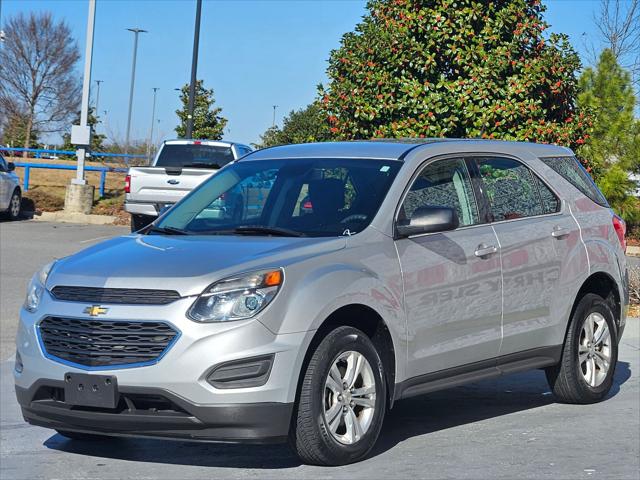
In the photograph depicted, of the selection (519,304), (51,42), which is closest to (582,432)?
(519,304)

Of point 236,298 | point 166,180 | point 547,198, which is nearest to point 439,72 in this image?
point 166,180

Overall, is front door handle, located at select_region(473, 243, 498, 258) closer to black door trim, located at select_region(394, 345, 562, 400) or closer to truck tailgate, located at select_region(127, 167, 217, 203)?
black door trim, located at select_region(394, 345, 562, 400)

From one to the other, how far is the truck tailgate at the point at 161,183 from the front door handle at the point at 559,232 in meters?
11.3

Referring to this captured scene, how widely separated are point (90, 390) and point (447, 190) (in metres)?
2.63

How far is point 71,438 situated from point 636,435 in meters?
3.45

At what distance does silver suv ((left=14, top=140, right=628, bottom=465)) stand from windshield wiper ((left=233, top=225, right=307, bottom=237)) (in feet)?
0.04

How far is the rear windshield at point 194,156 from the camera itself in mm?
20062

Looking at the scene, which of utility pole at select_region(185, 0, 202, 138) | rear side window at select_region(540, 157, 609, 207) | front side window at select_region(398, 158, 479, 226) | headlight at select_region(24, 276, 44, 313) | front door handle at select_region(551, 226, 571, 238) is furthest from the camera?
utility pole at select_region(185, 0, 202, 138)

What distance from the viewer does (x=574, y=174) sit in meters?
8.46

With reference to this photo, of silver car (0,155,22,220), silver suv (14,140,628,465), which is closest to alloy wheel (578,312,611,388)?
silver suv (14,140,628,465)

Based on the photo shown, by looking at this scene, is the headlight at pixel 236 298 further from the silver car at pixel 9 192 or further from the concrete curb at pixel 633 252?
the silver car at pixel 9 192

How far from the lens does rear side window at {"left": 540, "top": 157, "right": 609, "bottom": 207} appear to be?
8297 mm

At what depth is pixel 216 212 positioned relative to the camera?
7.14 m

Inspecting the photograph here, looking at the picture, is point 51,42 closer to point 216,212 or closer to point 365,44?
point 365,44
